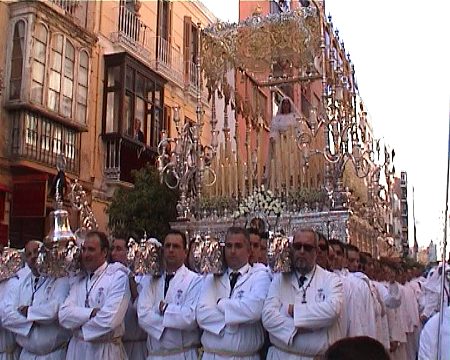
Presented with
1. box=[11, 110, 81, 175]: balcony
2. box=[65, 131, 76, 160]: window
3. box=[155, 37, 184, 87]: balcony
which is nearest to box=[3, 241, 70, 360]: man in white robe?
box=[11, 110, 81, 175]: balcony

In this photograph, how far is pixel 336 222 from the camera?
1103 centimetres

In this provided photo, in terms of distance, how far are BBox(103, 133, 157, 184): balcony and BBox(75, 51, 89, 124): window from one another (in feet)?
3.19

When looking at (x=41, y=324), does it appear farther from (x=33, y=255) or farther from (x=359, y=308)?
(x=359, y=308)

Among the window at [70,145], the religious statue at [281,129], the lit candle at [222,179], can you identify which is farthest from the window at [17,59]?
the religious statue at [281,129]

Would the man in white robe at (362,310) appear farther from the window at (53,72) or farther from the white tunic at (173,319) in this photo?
the window at (53,72)

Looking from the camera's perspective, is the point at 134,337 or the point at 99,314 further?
the point at 134,337

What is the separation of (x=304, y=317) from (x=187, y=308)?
107cm

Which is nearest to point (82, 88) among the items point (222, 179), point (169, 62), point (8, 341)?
point (169, 62)

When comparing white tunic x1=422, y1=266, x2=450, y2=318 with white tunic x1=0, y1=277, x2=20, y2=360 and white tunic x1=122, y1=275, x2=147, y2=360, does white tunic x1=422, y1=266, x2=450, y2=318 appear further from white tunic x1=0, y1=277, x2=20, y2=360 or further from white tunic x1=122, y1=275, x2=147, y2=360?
white tunic x1=0, y1=277, x2=20, y2=360

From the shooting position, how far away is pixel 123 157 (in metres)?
18.5

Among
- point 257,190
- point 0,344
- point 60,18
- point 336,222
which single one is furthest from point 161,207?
point 0,344

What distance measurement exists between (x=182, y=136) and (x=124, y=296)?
279 inches

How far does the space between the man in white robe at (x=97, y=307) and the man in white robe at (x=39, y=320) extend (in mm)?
152

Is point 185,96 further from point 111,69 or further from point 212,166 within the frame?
point 212,166
